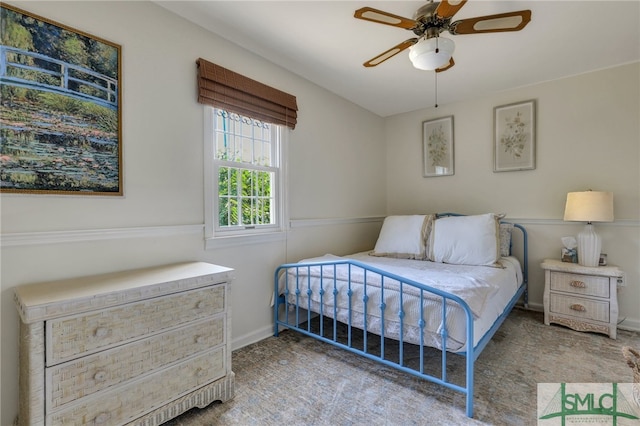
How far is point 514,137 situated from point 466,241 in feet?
4.60

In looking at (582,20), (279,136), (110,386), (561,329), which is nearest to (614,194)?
(561,329)

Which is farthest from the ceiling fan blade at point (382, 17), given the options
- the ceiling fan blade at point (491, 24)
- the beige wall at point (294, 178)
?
the beige wall at point (294, 178)

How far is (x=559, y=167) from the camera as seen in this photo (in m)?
2.96

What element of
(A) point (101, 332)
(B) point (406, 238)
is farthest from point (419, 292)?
(A) point (101, 332)

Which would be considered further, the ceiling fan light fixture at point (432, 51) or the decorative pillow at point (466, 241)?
the decorative pillow at point (466, 241)

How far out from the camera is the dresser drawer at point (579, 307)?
2.48 m

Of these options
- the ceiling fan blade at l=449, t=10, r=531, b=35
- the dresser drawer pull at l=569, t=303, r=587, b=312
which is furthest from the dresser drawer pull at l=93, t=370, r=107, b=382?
the dresser drawer pull at l=569, t=303, r=587, b=312

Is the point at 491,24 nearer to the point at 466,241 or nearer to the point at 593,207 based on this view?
the point at 466,241

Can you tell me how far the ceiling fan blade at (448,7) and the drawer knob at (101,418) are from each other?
7.87ft

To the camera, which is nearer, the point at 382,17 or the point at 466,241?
the point at 382,17

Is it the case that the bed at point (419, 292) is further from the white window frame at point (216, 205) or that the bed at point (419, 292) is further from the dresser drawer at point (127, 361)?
the dresser drawer at point (127, 361)

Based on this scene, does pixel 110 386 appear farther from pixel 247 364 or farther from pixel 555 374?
pixel 555 374

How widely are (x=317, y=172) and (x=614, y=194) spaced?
2.77 meters

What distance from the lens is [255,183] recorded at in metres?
2.51
